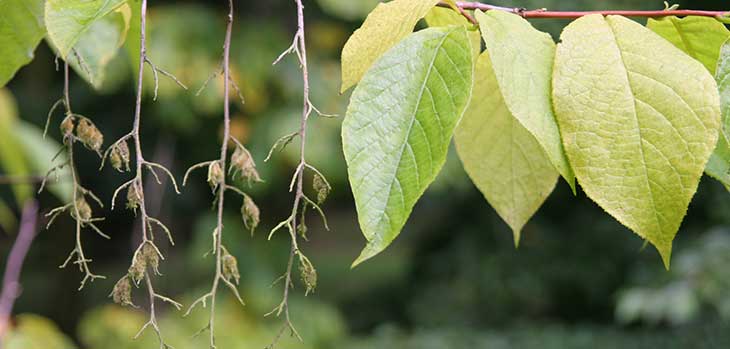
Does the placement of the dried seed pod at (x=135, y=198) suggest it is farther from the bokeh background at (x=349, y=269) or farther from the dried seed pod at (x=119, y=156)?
the bokeh background at (x=349, y=269)

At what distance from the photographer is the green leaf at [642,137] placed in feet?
1.58

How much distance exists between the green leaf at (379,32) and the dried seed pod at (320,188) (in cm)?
12

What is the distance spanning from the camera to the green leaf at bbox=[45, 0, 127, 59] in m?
0.48

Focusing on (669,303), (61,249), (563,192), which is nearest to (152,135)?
(61,249)

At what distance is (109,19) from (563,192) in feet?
10.6

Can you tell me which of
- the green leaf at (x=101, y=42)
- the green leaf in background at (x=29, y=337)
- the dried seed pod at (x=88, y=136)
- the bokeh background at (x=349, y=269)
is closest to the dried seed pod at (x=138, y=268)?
the dried seed pod at (x=88, y=136)

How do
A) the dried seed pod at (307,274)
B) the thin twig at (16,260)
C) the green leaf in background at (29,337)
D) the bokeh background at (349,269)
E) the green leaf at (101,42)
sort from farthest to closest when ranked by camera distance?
the bokeh background at (349,269)
the green leaf in background at (29,337)
the thin twig at (16,260)
the green leaf at (101,42)
the dried seed pod at (307,274)

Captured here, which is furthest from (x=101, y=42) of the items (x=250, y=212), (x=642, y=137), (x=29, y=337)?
(x=29, y=337)

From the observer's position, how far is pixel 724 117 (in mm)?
511

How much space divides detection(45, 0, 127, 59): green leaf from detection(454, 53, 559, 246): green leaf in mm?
297

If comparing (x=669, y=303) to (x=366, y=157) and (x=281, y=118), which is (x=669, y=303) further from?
(x=366, y=157)

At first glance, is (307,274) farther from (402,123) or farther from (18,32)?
(18,32)

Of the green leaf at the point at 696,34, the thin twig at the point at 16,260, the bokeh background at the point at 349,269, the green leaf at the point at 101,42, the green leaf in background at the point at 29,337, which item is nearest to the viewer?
the green leaf at the point at 696,34

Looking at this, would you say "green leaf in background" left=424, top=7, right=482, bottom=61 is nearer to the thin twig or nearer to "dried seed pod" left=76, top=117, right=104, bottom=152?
"dried seed pod" left=76, top=117, right=104, bottom=152
